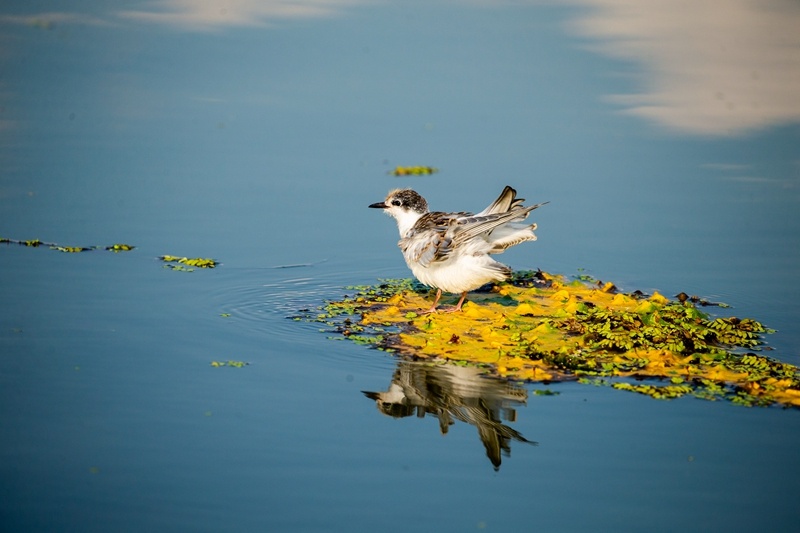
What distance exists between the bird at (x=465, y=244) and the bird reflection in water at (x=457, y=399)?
4.80 feet

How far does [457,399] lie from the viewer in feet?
23.6

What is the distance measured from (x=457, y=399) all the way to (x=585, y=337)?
63.6 inches

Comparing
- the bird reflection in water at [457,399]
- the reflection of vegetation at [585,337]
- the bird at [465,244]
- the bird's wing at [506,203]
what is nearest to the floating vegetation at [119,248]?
the reflection of vegetation at [585,337]

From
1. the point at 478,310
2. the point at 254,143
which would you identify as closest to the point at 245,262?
the point at 478,310

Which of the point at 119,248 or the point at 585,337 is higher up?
the point at 119,248

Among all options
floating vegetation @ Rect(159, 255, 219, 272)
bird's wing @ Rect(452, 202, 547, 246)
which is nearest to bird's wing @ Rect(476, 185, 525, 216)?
bird's wing @ Rect(452, 202, 547, 246)

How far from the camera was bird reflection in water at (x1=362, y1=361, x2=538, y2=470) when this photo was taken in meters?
6.66

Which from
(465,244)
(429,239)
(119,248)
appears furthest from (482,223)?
(119,248)

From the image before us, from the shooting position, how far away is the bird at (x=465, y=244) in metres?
9.05

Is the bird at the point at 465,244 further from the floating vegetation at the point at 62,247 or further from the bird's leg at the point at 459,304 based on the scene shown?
the floating vegetation at the point at 62,247

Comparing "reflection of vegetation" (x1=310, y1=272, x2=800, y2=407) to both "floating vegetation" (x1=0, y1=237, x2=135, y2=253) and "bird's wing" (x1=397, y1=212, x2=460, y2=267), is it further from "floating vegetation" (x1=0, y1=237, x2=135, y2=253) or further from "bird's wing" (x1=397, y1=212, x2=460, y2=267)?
"floating vegetation" (x1=0, y1=237, x2=135, y2=253)

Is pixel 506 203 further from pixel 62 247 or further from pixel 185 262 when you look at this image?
pixel 62 247

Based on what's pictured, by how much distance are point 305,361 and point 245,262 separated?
2542mm

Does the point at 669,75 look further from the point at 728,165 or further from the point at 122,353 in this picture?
the point at 122,353
